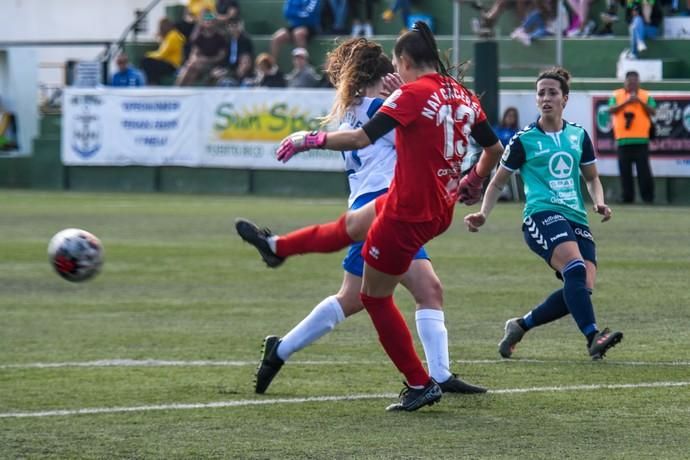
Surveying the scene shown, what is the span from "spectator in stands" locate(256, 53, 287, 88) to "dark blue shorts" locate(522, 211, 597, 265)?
19.2 meters

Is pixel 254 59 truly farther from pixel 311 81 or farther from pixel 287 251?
pixel 287 251

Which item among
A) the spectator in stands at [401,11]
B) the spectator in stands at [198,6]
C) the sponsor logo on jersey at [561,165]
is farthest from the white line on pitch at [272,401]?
the spectator in stands at [198,6]

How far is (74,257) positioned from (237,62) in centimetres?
2241

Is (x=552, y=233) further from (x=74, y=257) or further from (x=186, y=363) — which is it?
(x=74, y=257)

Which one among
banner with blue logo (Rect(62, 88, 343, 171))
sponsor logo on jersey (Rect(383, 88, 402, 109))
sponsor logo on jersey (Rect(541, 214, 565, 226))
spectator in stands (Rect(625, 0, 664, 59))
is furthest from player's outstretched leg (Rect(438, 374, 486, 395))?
spectator in stands (Rect(625, 0, 664, 59))

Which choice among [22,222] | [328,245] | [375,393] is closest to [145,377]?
[375,393]

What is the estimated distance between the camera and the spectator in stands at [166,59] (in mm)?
32219

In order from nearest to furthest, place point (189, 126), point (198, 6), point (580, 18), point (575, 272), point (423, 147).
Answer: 1. point (423, 147)
2. point (575, 272)
3. point (580, 18)
4. point (189, 126)
5. point (198, 6)

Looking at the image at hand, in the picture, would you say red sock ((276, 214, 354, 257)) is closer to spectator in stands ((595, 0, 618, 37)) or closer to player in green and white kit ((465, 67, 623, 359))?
player in green and white kit ((465, 67, 623, 359))

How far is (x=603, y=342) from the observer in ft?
30.2

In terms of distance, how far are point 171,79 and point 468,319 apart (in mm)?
21304

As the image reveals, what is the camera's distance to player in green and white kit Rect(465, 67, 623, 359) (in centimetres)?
968

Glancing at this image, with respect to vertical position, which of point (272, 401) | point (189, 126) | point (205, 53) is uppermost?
point (205, 53)

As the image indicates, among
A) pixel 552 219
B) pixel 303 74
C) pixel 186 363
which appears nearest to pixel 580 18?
pixel 303 74
